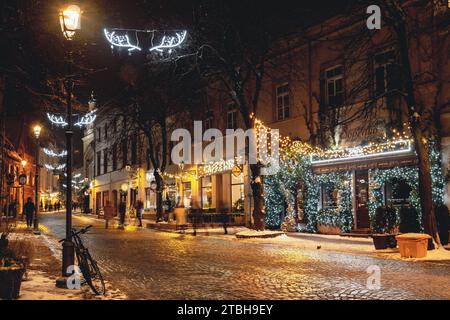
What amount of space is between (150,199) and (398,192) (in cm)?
2875

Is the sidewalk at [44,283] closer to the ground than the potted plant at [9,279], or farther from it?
closer to the ground

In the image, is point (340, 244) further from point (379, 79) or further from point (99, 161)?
point (99, 161)

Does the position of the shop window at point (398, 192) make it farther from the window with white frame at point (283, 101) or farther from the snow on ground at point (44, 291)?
the snow on ground at point (44, 291)

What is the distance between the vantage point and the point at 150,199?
47.0 metres

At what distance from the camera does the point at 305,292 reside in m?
9.89

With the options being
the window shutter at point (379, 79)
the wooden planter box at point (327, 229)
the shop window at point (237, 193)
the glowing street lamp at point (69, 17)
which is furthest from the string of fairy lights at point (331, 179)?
the glowing street lamp at point (69, 17)

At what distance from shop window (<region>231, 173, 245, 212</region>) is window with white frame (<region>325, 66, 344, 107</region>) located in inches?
317

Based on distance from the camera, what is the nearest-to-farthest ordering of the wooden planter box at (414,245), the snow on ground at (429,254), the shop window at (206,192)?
1. the snow on ground at (429,254)
2. the wooden planter box at (414,245)
3. the shop window at (206,192)

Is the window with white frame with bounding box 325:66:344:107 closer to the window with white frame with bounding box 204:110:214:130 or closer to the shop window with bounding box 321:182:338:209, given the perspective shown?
the shop window with bounding box 321:182:338:209

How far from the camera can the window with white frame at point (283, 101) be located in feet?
94.8

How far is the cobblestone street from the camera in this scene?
9.85 metres

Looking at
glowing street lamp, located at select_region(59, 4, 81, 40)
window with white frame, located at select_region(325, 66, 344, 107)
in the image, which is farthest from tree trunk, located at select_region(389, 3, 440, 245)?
glowing street lamp, located at select_region(59, 4, 81, 40)

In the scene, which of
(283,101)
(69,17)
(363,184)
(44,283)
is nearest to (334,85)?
(283,101)

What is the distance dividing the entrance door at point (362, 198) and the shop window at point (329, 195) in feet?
4.02
